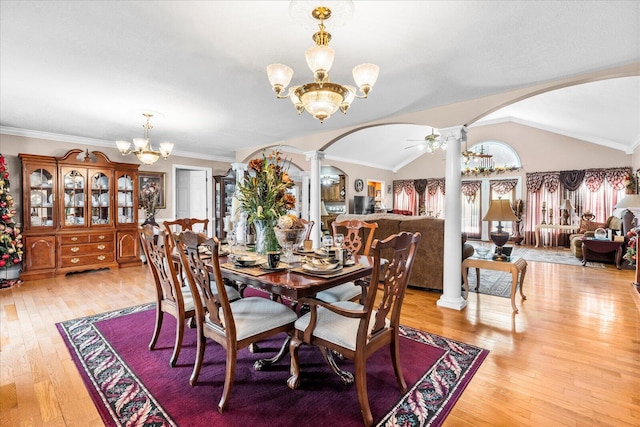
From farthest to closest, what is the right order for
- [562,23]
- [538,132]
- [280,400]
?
1. [538,132]
2. [562,23]
3. [280,400]

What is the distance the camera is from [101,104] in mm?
3561

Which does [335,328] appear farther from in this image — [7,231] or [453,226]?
[7,231]

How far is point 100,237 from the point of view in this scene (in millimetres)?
5273

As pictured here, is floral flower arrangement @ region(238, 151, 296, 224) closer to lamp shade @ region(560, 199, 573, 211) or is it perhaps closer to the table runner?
the table runner

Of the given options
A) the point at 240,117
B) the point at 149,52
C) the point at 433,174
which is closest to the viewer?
the point at 149,52

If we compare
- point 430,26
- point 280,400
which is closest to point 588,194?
point 430,26

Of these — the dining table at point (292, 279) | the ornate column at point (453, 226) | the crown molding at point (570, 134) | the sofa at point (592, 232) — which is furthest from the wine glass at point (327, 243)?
the crown molding at point (570, 134)

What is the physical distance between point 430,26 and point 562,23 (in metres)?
0.86

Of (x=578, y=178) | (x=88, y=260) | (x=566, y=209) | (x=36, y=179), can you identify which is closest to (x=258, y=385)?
(x=88, y=260)

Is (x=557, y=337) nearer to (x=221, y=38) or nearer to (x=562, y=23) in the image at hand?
(x=562, y=23)

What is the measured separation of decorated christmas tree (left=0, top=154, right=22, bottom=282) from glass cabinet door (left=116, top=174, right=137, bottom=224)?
4.62ft

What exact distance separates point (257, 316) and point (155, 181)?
544 cm

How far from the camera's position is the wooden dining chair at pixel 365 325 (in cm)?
164

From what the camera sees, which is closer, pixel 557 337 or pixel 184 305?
pixel 184 305
